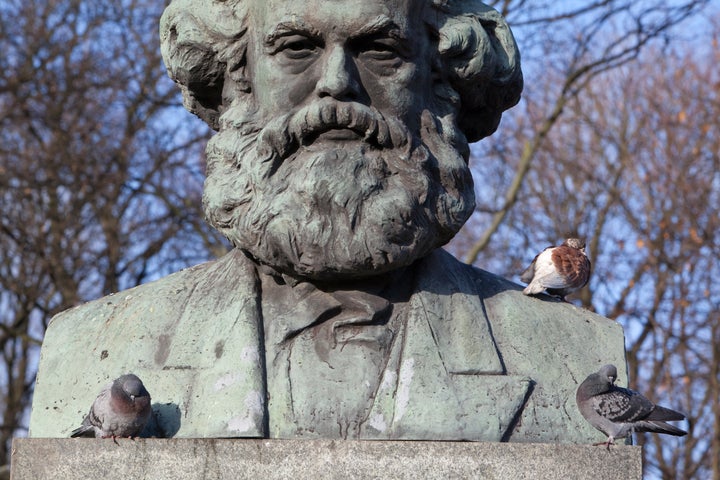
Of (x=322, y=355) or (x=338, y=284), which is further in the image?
(x=338, y=284)

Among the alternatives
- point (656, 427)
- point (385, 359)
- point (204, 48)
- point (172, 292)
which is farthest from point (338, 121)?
point (656, 427)

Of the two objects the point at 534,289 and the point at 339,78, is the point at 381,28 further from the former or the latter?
the point at 534,289

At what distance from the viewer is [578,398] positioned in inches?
182

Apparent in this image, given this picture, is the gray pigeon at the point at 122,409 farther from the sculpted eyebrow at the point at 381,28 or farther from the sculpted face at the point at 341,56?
the sculpted eyebrow at the point at 381,28

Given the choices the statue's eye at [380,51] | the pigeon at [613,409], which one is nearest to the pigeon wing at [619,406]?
the pigeon at [613,409]

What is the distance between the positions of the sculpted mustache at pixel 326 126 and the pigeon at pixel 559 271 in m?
0.68

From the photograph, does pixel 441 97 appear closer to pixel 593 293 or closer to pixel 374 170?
pixel 374 170

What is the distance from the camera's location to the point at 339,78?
4.73 meters

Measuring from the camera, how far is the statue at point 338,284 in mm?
4609

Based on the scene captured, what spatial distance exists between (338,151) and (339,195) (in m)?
0.16

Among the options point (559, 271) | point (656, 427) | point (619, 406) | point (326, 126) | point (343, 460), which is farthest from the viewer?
point (559, 271)

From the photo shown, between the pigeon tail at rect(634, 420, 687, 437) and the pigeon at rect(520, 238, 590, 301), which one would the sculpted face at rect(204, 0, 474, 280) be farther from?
the pigeon tail at rect(634, 420, 687, 437)

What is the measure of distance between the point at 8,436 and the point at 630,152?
25.9 feet

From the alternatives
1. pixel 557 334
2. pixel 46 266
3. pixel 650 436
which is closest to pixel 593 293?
pixel 650 436
